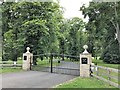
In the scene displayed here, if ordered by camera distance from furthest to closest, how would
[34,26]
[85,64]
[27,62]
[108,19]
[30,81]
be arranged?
[108,19] < [34,26] < [27,62] < [85,64] < [30,81]

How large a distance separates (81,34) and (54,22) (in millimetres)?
18990

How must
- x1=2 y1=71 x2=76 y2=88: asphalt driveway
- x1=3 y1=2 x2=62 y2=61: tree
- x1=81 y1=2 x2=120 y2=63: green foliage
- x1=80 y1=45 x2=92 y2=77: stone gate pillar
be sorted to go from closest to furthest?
x1=2 y1=71 x2=76 y2=88: asphalt driveway < x1=80 y1=45 x2=92 y2=77: stone gate pillar < x1=3 y1=2 x2=62 y2=61: tree < x1=81 y1=2 x2=120 y2=63: green foliage

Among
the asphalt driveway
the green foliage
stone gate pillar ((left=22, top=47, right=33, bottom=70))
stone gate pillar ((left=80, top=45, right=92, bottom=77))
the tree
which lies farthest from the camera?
the green foliage

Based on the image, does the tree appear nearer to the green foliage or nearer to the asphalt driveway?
the green foliage

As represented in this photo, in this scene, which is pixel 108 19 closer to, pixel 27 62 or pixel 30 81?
pixel 27 62

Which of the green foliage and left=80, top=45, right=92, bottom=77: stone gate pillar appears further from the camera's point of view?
the green foliage

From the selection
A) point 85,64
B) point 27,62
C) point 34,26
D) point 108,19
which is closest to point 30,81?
point 85,64

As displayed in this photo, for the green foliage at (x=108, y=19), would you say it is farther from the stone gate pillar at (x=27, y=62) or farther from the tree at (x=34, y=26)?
the stone gate pillar at (x=27, y=62)

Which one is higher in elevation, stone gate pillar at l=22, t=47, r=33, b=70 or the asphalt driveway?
stone gate pillar at l=22, t=47, r=33, b=70

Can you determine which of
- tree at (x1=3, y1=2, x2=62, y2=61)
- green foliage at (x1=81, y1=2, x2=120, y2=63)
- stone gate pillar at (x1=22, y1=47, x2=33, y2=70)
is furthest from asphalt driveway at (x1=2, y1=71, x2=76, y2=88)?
green foliage at (x1=81, y1=2, x2=120, y2=63)

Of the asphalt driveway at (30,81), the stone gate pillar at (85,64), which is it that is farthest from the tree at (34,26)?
the asphalt driveway at (30,81)

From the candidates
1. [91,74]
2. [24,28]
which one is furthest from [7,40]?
[91,74]

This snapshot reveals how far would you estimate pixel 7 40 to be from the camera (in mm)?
20312

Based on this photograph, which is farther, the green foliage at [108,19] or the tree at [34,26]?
the green foliage at [108,19]
